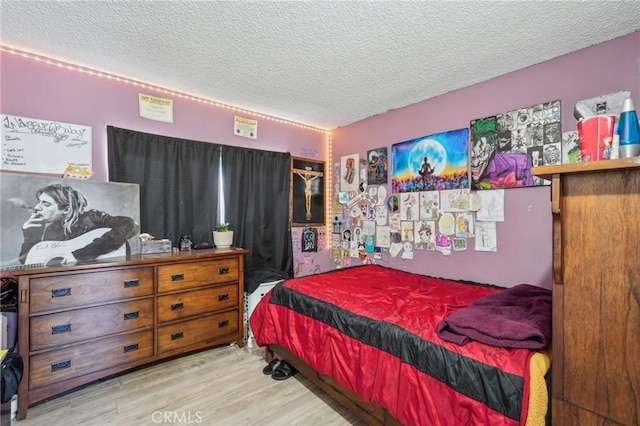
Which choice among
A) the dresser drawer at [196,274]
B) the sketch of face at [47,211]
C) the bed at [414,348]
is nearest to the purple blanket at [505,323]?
the bed at [414,348]

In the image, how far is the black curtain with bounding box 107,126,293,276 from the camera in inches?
99.3

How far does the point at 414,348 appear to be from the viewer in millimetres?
1359

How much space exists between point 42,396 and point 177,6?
2479 mm

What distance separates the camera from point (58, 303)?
1850 mm

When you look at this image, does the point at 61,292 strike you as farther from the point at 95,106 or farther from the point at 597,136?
the point at 597,136

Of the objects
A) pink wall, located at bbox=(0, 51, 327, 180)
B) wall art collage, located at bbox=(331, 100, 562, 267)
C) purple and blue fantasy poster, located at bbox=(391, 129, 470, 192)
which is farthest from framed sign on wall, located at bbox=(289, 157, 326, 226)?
purple and blue fantasy poster, located at bbox=(391, 129, 470, 192)

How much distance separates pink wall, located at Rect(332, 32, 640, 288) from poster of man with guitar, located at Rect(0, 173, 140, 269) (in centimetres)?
263

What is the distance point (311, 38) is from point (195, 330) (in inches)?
94.4

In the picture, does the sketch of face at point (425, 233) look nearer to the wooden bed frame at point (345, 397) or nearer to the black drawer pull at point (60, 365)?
the wooden bed frame at point (345, 397)

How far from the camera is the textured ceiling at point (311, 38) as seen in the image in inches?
61.9

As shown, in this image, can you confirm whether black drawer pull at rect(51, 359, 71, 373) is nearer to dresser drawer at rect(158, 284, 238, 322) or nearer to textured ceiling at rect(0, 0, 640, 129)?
dresser drawer at rect(158, 284, 238, 322)

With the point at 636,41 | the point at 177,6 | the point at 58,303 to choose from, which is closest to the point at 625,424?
the point at 636,41

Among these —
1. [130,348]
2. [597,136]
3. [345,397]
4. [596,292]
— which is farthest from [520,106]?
[130,348]

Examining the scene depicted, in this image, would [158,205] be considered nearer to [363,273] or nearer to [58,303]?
[58,303]
